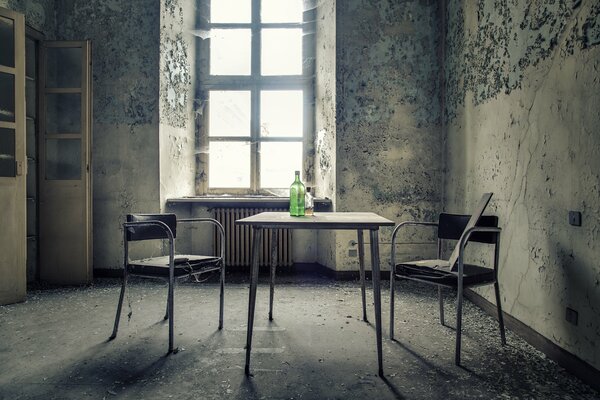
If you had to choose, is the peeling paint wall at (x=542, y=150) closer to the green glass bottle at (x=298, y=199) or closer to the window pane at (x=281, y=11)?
the green glass bottle at (x=298, y=199)

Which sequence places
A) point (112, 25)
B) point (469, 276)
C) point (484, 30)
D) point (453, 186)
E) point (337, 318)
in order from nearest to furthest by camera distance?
point (469, 276) → point (337, 318) → point (484, 30) → point (453, 186) → point (112, 25)

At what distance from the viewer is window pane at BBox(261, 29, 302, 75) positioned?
15.5ft

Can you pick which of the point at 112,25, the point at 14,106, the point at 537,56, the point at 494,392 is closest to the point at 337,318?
the point at 494,392

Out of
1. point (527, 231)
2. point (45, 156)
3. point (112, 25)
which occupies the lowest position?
point (527, 231)

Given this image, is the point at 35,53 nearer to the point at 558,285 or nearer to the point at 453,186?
the point at 453,186

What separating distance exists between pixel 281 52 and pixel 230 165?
4.65 feet

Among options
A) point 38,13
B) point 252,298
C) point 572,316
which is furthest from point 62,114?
point 572,316

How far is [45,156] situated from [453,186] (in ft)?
12.1

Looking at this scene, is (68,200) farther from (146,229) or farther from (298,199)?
(298,199)

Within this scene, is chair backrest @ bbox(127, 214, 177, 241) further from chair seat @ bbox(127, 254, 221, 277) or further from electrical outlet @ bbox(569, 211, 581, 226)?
electrical outlet @ bbox(569, 211, 581, 226)

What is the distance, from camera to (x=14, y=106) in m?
3.20

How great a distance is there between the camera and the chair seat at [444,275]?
219cm

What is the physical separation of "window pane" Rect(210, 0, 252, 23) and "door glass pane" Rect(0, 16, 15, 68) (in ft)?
6.92

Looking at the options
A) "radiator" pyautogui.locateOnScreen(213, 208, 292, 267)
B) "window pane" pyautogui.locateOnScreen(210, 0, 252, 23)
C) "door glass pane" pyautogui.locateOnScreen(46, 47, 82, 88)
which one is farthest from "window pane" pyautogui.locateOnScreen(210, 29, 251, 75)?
"radiator" pyautogui.locateOnScreen(213, 208, 292, 267)
